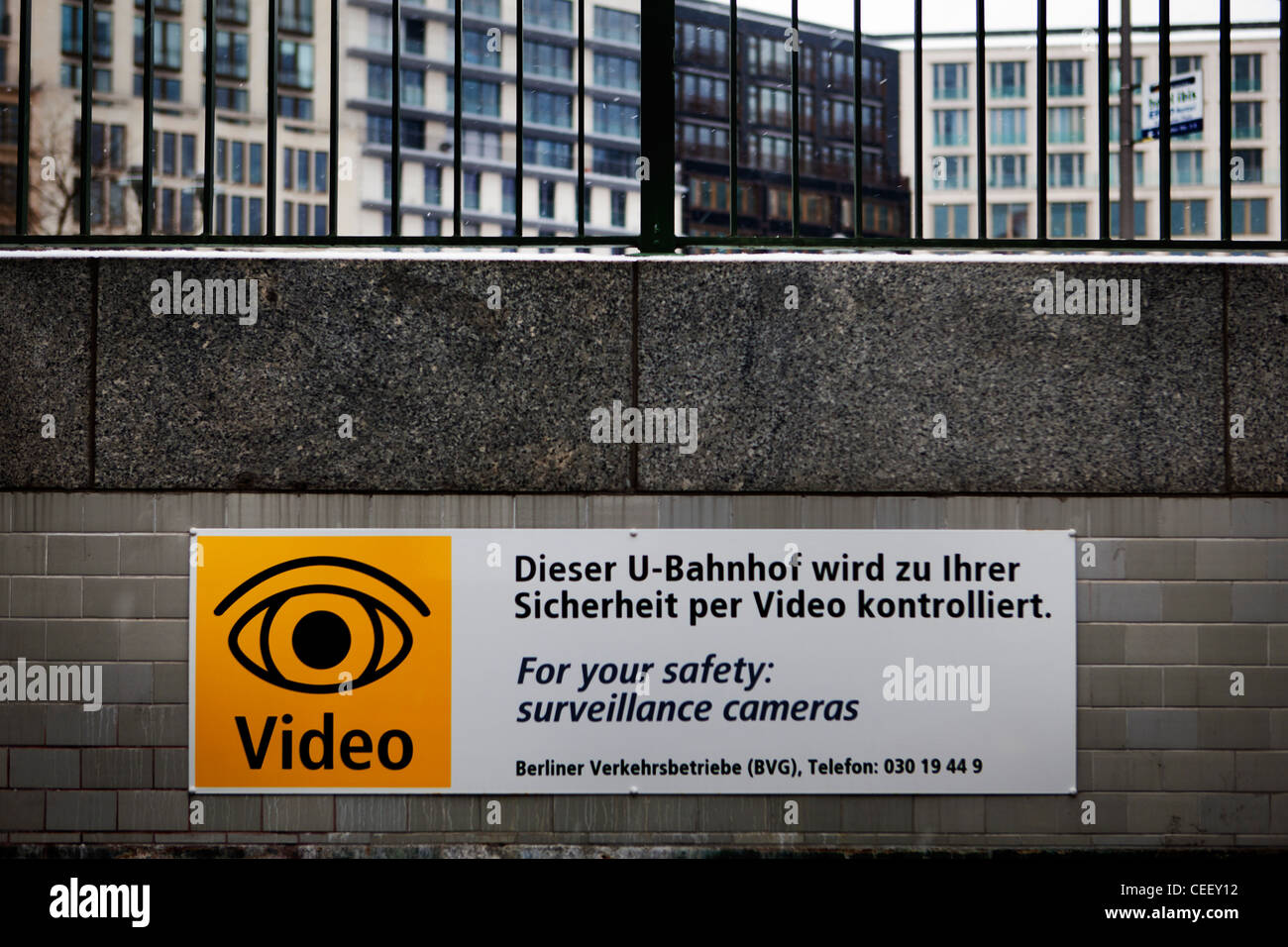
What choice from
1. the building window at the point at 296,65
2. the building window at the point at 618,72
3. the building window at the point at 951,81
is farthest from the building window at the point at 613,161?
the building window at the point at 951,81

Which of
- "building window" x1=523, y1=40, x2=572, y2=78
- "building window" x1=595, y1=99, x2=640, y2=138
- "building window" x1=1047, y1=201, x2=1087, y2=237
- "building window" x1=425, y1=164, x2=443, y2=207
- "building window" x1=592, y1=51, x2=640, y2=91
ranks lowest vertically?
"building window" x1=1047, y1=201, x2=1087, y2=237

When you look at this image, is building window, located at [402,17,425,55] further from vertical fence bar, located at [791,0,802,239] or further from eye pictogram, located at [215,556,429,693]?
eye pictogram, located at [215,556,429,693]

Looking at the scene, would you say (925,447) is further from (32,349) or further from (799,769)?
(32,349)

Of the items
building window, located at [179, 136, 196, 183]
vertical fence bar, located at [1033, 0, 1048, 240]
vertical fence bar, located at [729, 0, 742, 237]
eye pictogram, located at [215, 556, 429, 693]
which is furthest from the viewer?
building window, located at [179, 136, 196, 183]

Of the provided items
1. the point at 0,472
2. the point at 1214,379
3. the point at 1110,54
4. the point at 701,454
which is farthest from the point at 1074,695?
the point at 0,472

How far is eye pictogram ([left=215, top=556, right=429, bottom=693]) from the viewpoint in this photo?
15.7 ft

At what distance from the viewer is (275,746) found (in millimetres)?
4809

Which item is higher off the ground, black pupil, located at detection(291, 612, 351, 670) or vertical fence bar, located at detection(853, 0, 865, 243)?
vertical fence bar, located at detection(853, 0, 865, 243)

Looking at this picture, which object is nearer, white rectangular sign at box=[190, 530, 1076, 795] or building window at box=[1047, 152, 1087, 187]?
white rectangular sign at box=[190, 530, 1076, 795]

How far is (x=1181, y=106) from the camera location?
5.89 m

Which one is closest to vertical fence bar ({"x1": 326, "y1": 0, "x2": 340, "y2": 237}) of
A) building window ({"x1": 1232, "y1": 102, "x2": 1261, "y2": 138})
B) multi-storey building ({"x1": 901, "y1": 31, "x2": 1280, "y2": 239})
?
multi-storey building ({"x1": 901, "y1": 31, "x2": 1280, "y2": 239})

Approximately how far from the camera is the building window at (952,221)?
16.6 feet

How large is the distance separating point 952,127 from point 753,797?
3.21 m

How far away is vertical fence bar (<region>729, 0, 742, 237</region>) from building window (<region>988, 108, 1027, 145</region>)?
1171 millimetres
